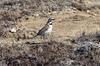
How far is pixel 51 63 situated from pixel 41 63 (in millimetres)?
275

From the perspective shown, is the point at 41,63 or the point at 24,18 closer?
the point at 41,63

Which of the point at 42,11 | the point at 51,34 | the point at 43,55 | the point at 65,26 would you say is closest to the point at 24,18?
the point at 42,11

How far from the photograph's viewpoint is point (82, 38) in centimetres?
1546

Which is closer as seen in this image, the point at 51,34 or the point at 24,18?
the point at 51,34

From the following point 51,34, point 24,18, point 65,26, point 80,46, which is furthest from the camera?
point 24,18

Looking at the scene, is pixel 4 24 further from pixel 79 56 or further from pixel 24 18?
pixel 79 56

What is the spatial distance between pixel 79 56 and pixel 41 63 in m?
1.08

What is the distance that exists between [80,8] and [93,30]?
192 inches

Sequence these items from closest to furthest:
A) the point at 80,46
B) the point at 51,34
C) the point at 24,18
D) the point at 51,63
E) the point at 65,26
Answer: the point at 51,63 < the point at 80,46 < the point at 51,34 < the point at 65,26 < the point at 24,18

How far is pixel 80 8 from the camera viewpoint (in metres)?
22.6

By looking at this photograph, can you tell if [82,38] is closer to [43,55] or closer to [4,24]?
[43,55]

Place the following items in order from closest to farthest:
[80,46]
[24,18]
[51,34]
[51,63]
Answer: [51,63] < [80,46] < [51,34] < [24,18]

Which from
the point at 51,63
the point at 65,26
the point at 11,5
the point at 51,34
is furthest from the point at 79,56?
the point at 11,5

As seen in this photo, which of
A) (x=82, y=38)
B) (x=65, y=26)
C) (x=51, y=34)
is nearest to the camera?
(x=82, y=38)
